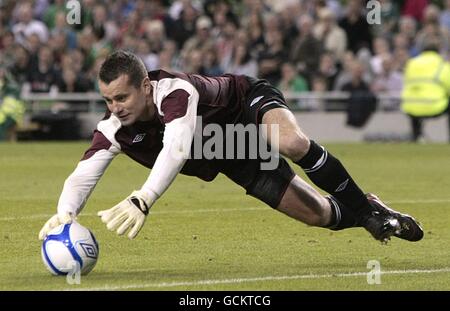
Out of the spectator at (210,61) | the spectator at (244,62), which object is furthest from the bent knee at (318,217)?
the spectator at (210,61)

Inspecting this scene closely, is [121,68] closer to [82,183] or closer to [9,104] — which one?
[82,183]

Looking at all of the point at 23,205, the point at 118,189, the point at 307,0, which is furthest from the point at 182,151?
the point at 307,0

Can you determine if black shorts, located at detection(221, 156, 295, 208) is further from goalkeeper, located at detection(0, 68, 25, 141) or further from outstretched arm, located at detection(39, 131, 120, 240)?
goalkeeper, located at detection(0, 68, 25, 141)

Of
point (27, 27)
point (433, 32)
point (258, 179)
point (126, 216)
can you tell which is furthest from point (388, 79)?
point (126, 216)

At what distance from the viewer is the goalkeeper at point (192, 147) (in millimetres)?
8688

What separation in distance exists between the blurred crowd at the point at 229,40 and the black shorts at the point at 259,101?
15721 millimetres

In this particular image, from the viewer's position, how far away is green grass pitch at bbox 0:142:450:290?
29.7 ft

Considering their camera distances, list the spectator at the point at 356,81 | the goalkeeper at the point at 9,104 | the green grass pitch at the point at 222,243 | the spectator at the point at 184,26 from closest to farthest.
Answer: the green grass pitch at the point at 222,243, the goalkeeper at the point at 9,104, the spectator at the point at 356,81, the spectator at the point at 184,26

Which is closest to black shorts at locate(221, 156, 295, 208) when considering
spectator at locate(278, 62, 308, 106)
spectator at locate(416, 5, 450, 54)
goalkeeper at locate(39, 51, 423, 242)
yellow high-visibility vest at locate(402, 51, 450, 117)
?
goalkeeper at locate(39, 51, 423, 242)

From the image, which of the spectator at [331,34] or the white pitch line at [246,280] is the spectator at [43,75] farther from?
the white pitch line at [246,280]

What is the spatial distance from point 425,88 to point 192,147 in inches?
637

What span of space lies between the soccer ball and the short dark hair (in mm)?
1097

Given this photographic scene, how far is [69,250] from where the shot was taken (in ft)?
29.5
